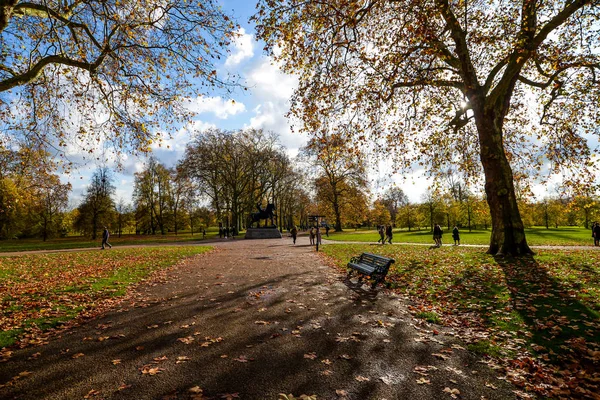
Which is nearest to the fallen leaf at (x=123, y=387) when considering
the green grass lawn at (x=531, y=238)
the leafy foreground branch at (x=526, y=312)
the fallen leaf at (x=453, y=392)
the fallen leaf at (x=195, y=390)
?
the fallen leaf at (x=195, y=390)

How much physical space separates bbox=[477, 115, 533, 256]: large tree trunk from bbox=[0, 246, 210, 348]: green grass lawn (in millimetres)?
13739

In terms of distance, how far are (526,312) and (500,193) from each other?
294 inches

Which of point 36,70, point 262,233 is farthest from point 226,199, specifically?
point 36,70

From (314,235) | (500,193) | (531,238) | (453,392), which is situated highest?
(500,193)

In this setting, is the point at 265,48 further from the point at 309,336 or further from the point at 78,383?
the point at 78,383

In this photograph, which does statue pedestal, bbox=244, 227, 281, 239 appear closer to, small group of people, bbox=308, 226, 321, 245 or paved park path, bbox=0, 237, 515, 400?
small group of people, bbox=308, 226, 321, 245

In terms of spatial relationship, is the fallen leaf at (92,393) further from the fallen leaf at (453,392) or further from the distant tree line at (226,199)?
the distant tree line at (226,199)

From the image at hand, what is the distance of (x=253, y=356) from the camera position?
4270mm

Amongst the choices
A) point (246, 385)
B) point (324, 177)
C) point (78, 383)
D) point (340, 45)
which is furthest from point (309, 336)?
point (324, 177)

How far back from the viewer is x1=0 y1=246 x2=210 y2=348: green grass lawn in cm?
569

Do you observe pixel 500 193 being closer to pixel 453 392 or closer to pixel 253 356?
pixel 453 392

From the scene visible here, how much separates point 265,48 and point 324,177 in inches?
1666

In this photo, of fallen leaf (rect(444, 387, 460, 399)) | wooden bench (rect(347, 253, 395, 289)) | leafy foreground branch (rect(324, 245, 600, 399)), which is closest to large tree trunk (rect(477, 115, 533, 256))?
leafy foreground branch (rect(324, 245, 600, 399))

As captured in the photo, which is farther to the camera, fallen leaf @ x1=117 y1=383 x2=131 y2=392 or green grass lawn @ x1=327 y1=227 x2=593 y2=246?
green grass lawn @ x1=327 y1=227 x2=593 y2=246
